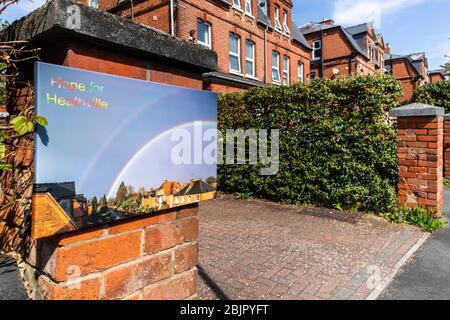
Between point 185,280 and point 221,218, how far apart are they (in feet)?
13.1

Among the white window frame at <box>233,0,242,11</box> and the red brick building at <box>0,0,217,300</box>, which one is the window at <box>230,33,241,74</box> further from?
the red brick building at <box>0,0,217,300</box>

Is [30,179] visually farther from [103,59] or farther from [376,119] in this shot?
[376,119]

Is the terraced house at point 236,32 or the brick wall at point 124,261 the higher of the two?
the terraced house at point 236,32

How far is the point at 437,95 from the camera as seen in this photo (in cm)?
1134

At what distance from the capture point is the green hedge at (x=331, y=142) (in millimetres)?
5855

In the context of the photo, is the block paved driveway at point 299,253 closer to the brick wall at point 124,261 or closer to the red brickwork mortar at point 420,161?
the red brickwork mortar at point 420,161

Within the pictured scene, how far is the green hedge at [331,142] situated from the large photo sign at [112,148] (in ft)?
15.8

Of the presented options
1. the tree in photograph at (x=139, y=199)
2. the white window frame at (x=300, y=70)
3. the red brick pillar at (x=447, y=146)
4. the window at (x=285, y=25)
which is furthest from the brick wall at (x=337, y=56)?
the tree in photograph at (x=139, y=199)

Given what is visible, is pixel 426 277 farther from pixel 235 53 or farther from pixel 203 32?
pixel 235 53

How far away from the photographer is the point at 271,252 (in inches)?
164

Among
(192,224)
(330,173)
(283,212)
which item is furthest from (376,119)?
(192,224)

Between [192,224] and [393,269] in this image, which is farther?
[393,269]

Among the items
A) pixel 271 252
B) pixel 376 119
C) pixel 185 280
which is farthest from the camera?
pixel 376 119

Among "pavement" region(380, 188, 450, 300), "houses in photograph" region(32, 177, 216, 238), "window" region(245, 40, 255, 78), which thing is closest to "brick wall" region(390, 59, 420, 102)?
"window" region(245, 40, 255, 78)
